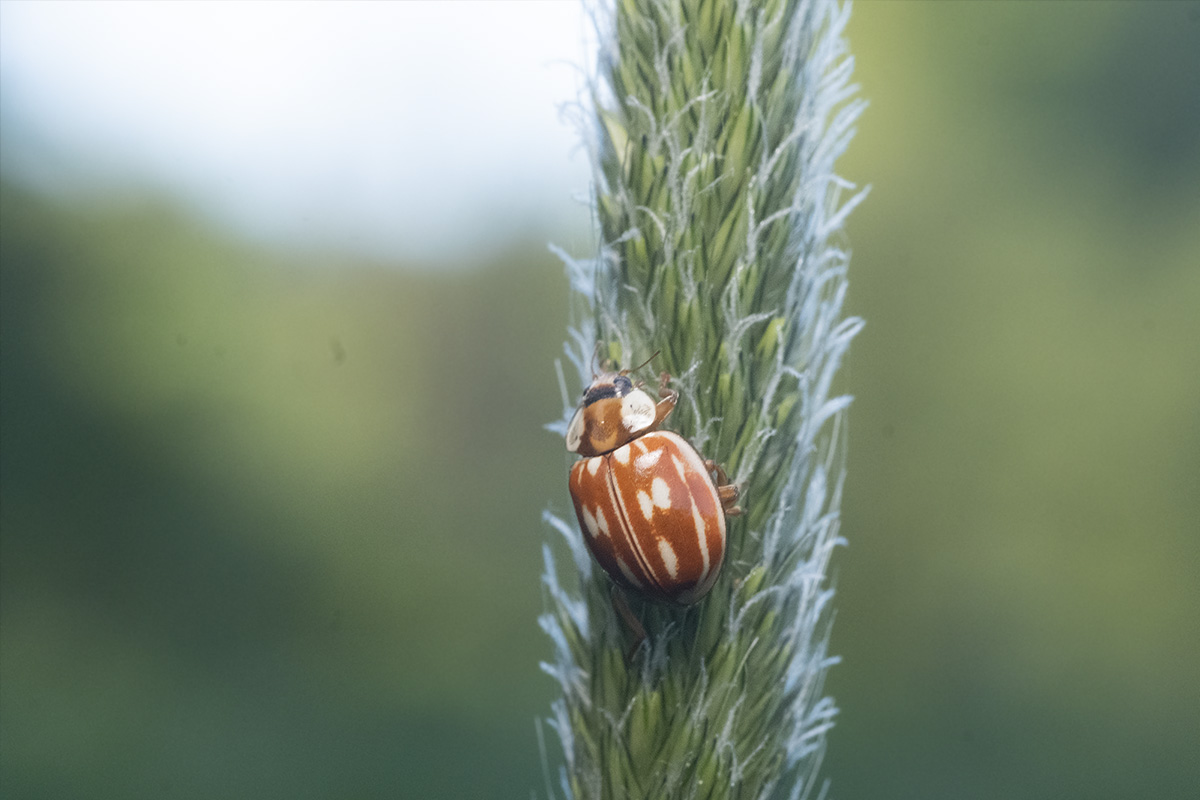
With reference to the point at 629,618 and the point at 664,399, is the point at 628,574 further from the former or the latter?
the point at 664,399

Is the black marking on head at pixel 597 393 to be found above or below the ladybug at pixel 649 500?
above

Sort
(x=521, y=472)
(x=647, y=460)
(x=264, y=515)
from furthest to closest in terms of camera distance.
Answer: (x=264, y=515), (x=521, y=472), (x=647, y=460)

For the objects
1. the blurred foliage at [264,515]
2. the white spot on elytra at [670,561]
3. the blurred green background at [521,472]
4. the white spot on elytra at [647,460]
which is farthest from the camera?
the blurred foliage at [264,515]

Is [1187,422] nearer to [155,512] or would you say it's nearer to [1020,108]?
[1020,108]

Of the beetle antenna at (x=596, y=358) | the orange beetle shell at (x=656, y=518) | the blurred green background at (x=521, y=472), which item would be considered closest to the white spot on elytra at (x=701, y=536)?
the orange beetle shell at (x=656, y=518)

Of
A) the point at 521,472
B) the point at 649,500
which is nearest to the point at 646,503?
the point at 649,500

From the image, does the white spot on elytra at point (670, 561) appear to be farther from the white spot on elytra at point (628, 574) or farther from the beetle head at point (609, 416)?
the beetle head at point (609, 416)

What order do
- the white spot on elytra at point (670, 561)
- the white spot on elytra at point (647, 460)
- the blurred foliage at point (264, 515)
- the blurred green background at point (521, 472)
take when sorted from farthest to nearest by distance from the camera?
the blurred foliage at point (264, 515)
the blurred green background at point (521, 472)
the white spot on elytra at point (647, 460)
the white spot on elytra at point (670, 561)

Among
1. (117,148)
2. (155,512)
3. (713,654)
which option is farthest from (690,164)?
(155,512)
